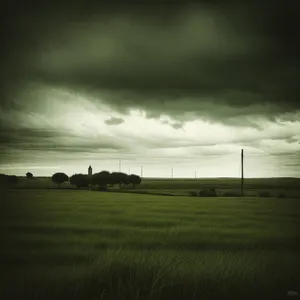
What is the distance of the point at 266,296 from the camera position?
4.45m

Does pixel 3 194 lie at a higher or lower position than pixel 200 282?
higher

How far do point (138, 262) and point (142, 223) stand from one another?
9081mm

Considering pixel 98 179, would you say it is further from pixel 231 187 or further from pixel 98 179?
pixel 231 187

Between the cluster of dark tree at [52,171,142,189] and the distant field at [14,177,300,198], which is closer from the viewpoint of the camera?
the distant field at [14,177,300,198]

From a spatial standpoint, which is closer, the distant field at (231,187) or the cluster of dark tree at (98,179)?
the distant field at (231,187)

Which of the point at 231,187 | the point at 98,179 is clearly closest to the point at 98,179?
the point at 98,179

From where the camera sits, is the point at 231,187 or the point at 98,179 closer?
the point at 98,179

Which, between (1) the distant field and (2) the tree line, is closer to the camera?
(1) the distant field

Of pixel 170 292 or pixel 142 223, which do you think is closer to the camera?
pixel 170 292

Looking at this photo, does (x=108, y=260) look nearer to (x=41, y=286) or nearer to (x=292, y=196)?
(x=41, y=286)

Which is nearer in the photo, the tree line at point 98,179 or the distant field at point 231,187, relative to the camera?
the distant field at point 231,187

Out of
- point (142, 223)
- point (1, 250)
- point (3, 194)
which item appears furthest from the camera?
point (142, 223)

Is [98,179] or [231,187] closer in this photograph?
[98,179]

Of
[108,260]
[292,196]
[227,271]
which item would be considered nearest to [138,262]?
A: [108,260]
